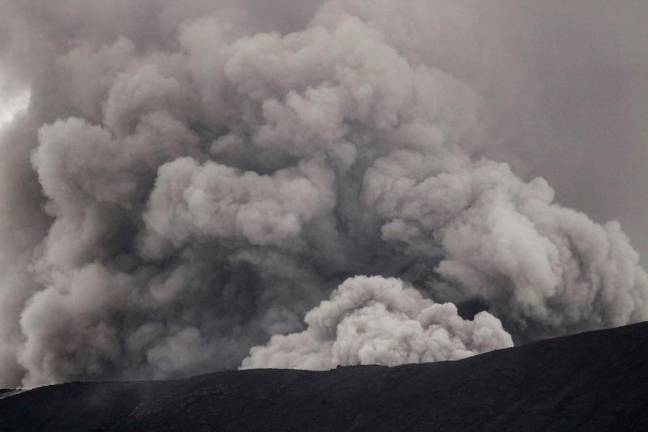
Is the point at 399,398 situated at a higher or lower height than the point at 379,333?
lower

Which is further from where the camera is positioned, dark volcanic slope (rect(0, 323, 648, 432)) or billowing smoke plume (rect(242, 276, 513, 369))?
billowing smoke plume (rect(242, 276, 513, 369))

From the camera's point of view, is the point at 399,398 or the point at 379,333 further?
the point at 379,333

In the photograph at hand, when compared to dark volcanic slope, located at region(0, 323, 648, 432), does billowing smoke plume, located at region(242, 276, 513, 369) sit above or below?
above

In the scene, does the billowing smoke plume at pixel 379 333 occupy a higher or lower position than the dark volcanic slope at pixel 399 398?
higher

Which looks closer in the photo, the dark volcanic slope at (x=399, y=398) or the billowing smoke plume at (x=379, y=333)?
the dark volcanic slope at (x=399, y=398)
